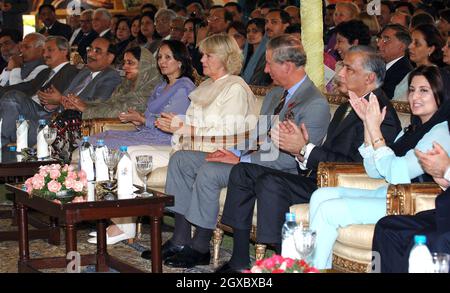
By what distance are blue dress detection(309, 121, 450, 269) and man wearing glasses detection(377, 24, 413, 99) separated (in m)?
2.17

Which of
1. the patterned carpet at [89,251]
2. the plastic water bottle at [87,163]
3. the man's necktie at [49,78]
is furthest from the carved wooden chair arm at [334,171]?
the man's necktie at [49,78]

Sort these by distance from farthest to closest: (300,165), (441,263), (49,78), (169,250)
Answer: (49,78) < (169,250) < (300,165) < (441,263)

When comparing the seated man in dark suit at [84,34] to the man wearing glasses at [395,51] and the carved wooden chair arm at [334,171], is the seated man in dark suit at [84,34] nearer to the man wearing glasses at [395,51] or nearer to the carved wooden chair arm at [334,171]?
the man wearing glasses at [395,51]

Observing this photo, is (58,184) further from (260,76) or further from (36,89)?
(36,89)

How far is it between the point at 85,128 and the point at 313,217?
10.1 ft

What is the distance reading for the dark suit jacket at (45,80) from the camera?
8.45 meters

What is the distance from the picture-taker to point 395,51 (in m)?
6.96

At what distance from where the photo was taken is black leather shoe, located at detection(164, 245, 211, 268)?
555 cm

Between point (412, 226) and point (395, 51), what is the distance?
10.1 ft

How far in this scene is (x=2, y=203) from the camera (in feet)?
25.9

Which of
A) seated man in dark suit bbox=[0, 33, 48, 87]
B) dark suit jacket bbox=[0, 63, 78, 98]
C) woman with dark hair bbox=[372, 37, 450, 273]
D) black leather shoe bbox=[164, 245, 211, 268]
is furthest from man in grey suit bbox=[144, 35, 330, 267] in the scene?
seated man in dark suit bbox=[0, 33, 48, 87]

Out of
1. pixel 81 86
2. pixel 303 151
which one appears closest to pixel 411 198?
pixel 303 151
